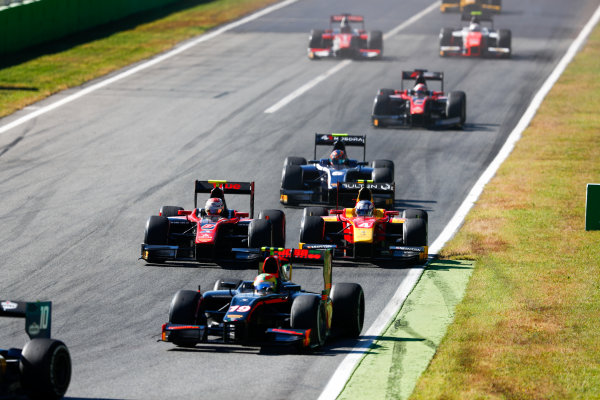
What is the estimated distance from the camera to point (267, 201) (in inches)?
1368

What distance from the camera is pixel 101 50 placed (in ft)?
190

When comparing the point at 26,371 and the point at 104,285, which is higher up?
the point at 26,371

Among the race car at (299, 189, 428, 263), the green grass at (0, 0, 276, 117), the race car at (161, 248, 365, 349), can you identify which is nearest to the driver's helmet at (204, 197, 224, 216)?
the race car at (299, 189, 428, 263)

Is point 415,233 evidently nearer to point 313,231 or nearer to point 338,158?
point 313,231

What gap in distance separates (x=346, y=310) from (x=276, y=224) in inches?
291

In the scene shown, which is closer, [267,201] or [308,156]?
[267,201]

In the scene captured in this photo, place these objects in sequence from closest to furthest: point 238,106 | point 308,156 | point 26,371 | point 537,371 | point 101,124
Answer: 1. point 26,371
2. point 537,371
3. point 308,156
4. point 101,124
5. point 238,106

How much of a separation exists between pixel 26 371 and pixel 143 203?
1821 cm

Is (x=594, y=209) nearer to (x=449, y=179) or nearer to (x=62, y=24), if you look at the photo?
(x=449, y=179)

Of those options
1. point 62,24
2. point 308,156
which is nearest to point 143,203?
point 308,156

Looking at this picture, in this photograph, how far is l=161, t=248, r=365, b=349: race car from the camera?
20.2 m

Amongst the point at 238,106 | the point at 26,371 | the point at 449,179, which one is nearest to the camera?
the point at 26,371

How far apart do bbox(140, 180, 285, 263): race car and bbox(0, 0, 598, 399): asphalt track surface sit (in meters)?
0.57

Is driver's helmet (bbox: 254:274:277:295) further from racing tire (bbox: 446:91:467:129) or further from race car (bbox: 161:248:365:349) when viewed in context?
racing tire (bbox: 446:91:467:129)
